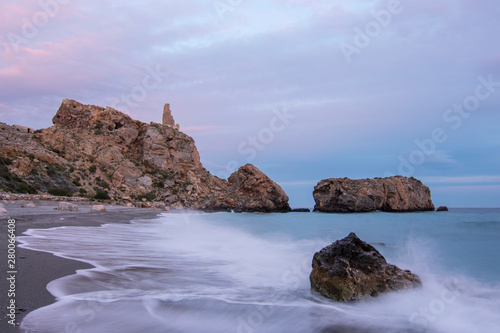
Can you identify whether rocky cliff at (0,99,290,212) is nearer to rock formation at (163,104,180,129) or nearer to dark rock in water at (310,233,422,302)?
rock formation at (163,104,180,129)

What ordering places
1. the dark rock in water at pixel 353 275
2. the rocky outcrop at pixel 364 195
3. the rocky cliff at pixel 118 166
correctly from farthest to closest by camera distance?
the rocky outcrop at pixel 364 195, the rocky cliff at pixel 118 166, the dark rock in water at pixel 353 275

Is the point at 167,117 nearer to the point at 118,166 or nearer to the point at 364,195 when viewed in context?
the point at 118,166

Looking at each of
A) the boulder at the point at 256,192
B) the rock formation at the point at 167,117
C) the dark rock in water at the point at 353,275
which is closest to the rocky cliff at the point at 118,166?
the boulder at the point at 256,192

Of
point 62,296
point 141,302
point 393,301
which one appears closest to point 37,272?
point 62,296

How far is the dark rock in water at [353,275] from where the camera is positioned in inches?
199

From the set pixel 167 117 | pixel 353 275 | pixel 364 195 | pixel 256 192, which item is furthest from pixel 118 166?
pixel 353 275

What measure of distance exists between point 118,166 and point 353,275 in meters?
48.7

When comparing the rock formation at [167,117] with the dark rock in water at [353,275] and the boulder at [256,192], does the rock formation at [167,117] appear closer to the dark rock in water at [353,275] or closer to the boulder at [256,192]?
the boulder at [256,192]

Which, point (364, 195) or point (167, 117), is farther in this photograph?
point (167, 117)

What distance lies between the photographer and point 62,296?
4.22 metres

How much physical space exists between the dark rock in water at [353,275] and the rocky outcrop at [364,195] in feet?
181

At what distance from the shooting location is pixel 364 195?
58.8 metres

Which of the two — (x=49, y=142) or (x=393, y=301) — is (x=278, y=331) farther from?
(x=49, y=142)

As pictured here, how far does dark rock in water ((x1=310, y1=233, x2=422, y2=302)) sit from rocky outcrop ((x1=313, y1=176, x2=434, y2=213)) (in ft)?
181
